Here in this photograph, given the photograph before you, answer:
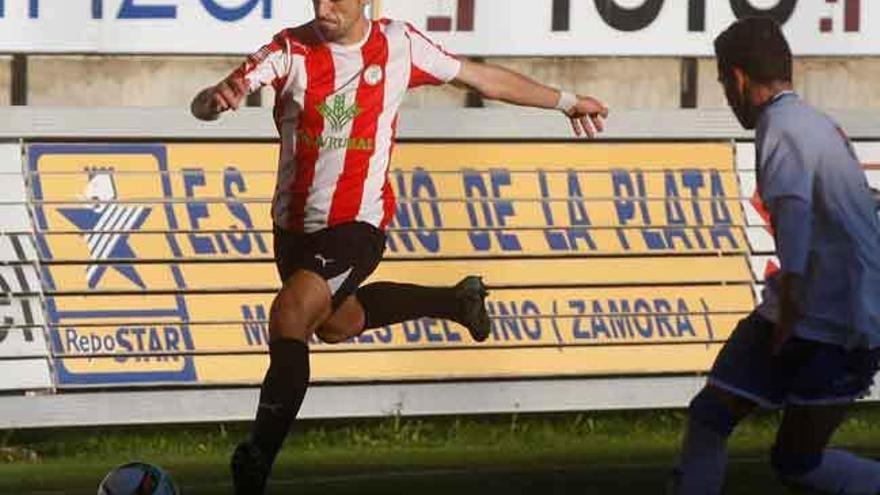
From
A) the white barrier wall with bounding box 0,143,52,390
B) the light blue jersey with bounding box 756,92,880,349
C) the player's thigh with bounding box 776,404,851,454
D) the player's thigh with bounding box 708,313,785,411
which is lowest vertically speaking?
the white barrier wall with bounding box 0,143,52,390

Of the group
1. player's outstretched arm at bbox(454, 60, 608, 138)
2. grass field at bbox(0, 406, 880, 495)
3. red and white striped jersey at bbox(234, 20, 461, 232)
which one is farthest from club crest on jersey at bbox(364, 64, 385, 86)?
grass field at bbox(0, 406, 880, 495)

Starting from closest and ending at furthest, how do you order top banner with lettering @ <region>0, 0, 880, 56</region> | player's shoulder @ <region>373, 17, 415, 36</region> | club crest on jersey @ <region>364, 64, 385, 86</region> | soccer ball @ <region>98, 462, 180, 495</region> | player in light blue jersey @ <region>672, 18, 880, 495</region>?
player in light blue jersey @ <region>672, 18, 880, 495</region> → soccer ball @ <region>98, 462, 180, 495</region> → club crest on jersey @ <region>364, 64, 385, 86</region> → player's shoulder @ <region>373, 17, 415, 36</region> → top banner with lettering @ <region>0, 0, 880, 56</region>

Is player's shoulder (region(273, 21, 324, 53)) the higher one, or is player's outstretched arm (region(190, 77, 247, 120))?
player's shoulder (region(273, 21, 324, 53))

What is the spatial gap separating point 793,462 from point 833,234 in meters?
0.75

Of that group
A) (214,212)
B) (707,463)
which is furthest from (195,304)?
(707,463)

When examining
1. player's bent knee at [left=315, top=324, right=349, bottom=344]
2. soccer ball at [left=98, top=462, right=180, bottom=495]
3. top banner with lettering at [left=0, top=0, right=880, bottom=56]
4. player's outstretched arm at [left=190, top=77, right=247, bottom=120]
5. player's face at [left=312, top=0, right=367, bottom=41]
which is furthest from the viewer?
top banner with lettering at [left=0, top=0, right=880, bottom=56]

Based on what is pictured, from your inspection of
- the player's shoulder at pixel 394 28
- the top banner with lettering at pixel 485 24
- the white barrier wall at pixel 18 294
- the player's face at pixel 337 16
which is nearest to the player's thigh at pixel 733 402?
the player's face at pixel 337 16

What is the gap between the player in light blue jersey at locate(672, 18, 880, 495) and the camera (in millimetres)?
7941

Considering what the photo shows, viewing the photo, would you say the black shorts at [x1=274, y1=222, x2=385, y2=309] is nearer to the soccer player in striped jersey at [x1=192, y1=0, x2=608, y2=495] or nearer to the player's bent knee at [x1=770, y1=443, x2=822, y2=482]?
the soccer player in striped jersey at [x1=192, y1=0, x2=608, y2=495]

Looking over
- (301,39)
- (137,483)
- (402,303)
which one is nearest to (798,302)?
(137,483)

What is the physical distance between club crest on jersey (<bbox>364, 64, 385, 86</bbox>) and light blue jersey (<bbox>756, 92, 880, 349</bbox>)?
8.31 feet

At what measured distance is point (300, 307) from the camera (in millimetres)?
9945

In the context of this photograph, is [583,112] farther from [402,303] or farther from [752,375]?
[752,375]

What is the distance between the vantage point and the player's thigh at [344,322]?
10.7 meters
